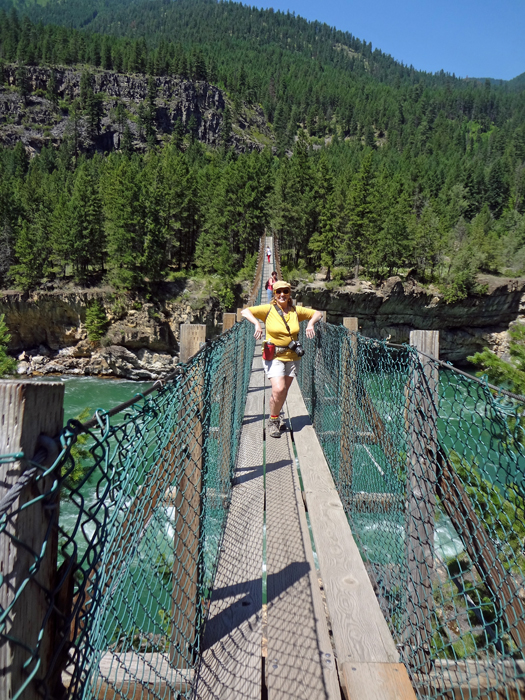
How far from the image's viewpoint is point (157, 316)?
2805 centimetres

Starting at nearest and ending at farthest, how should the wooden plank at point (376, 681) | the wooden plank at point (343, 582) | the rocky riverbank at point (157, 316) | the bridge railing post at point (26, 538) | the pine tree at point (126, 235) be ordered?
the bridge railing post at point (26, 538)
the wooden plank at point (376, 681)
the wooden plank at point (343, 582)
the rocky riverbank at point (157, 316)
the pine tree at point (126, 235)

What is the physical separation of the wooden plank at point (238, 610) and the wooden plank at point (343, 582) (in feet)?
1.21

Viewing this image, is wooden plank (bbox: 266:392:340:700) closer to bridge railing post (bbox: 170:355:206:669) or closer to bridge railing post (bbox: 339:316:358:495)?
bridge railing post (bbox: 170:355:206:669)

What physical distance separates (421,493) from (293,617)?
0.87 metres

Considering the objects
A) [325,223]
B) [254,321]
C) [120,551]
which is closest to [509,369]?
[254,321]

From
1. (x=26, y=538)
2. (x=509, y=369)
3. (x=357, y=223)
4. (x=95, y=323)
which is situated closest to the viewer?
(x=26, y=538)

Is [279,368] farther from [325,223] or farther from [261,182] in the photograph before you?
[261,182]

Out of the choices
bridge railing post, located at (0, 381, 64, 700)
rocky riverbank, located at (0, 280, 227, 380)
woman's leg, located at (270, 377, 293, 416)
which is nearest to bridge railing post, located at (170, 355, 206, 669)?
bridge railing post, located at (0, 381, 64, 700)

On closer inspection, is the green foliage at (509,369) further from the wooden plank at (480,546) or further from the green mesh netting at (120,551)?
the green mesh netting at (120,551)

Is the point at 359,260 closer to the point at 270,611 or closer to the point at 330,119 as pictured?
the point at 270,611

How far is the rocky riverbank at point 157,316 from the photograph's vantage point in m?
27.2

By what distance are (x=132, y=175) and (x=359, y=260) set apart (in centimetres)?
1885

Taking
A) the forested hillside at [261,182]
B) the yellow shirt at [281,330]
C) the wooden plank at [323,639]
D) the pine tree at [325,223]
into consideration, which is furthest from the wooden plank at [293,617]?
the pine tree at [325,223]

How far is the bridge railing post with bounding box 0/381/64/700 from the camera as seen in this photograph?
24.0 inches
